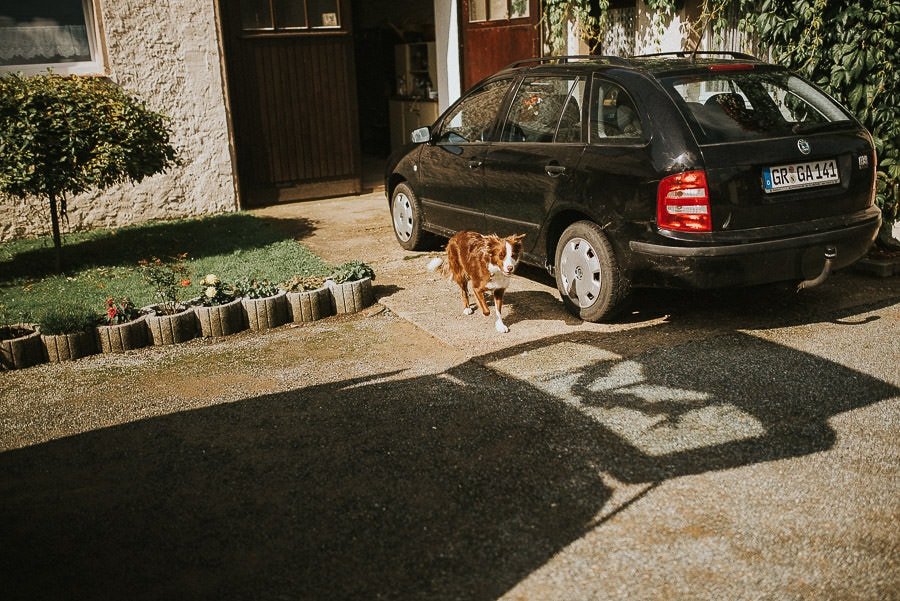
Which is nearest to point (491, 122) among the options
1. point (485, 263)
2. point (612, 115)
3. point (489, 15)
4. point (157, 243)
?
point (612, 115)

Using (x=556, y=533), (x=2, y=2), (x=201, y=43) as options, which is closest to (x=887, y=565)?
(x=556, y=533)

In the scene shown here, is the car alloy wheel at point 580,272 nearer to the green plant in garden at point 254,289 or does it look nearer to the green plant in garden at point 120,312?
the green plant in garden at point 254,289

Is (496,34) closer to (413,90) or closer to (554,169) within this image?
(413,90)

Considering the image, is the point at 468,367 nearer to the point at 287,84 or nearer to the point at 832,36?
the point at 832,36

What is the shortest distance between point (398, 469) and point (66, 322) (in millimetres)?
3190

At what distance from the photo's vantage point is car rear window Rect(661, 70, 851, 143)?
5.67 metres

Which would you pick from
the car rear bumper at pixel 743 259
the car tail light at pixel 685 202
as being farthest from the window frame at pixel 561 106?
the car rear bumper at pixel 743 259

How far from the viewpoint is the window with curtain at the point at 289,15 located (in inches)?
439

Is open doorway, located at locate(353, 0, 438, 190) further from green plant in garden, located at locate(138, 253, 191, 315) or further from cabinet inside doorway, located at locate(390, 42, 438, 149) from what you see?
green plant in garden, located at locate(138, 253, 191, 315)

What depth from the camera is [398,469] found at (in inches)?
163

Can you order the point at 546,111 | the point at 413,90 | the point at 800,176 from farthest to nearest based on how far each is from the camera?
the point at 413,90 → the point at 546,111 → the point at 800,176

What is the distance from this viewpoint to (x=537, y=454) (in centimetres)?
423

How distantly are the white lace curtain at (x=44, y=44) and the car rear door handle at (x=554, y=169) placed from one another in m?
6.66

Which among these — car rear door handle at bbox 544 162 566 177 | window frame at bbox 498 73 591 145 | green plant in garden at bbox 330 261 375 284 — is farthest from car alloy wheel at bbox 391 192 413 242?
car rear door handle at bbox 544 162 566 177
